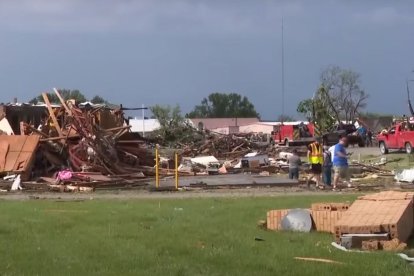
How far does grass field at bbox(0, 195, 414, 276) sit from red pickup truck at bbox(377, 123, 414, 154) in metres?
30.1

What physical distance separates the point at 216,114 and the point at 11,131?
492 feet

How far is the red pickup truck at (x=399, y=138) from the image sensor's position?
144ft

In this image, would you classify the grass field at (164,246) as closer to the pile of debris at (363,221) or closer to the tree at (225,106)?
the pile of debris at (363,221)

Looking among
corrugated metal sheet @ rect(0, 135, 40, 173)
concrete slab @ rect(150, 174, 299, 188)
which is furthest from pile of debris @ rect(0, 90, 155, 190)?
concrete slab @ rect(150, 174, 299, 188)

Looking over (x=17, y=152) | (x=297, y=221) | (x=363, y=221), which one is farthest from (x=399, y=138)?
(x=363, y=221)

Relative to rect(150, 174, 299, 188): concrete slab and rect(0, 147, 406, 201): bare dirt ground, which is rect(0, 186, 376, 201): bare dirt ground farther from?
rect(150, 174, 299, 188): concrete slab

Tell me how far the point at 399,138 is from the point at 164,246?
1440 inches

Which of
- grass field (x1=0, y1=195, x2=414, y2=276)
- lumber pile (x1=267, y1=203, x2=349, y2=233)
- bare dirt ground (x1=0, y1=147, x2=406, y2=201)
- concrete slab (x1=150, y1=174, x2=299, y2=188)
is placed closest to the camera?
grass field (x1=0, y1=195, x2=414, y2=276)

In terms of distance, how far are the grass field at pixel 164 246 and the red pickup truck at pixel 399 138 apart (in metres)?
30.1

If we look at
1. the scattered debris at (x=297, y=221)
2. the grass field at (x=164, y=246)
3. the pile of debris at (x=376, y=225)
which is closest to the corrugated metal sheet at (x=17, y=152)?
the grass field at (x=164, y=246)

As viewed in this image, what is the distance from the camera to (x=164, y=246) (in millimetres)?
10516

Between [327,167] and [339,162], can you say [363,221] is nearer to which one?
[339,162]

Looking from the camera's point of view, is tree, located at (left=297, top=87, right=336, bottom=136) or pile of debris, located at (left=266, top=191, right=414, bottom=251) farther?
tree, located at (left=297, top=87, right=336, bottom=136)

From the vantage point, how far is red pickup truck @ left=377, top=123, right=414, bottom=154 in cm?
4384
